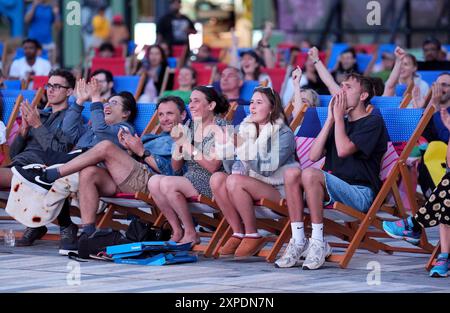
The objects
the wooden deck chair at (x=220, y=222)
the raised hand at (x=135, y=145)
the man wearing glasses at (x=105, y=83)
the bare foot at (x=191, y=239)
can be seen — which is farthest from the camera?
the man wearing glasses at (x=105, y=83)

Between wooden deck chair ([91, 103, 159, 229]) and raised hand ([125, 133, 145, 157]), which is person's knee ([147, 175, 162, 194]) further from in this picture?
raised hand ([125, 133, 145, 157])

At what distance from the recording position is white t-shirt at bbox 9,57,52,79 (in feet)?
59.9

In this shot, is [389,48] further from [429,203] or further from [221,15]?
[429,203]

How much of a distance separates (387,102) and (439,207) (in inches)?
94.6

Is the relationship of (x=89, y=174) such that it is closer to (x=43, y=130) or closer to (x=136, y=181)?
(x=136, y=181)

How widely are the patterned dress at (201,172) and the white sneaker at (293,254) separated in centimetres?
92

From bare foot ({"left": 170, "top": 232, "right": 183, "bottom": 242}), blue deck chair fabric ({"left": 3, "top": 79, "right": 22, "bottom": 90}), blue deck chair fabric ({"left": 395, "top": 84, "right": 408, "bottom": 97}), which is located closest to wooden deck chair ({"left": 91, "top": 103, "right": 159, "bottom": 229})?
bare foot ({"left": 170, "top": 232, "right": 183, "bottom": 242})

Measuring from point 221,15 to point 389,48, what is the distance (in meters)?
7.46

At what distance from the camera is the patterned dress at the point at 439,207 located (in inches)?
349

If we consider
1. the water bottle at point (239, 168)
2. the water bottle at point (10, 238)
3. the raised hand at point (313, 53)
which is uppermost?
the raised hand at point (313, 53)

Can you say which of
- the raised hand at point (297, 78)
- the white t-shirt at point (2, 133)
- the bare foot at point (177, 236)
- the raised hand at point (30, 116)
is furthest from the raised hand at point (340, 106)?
the white t-shirt at point (2, 133)

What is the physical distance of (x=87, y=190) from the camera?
10297 mm

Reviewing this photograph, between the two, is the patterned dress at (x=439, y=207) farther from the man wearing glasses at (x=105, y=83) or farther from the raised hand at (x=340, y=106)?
the man wearing glasses at (x=105, y=83)

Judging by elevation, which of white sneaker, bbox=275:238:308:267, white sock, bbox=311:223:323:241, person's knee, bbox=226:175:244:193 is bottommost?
white sneaker, bbox=275:238:308:267
